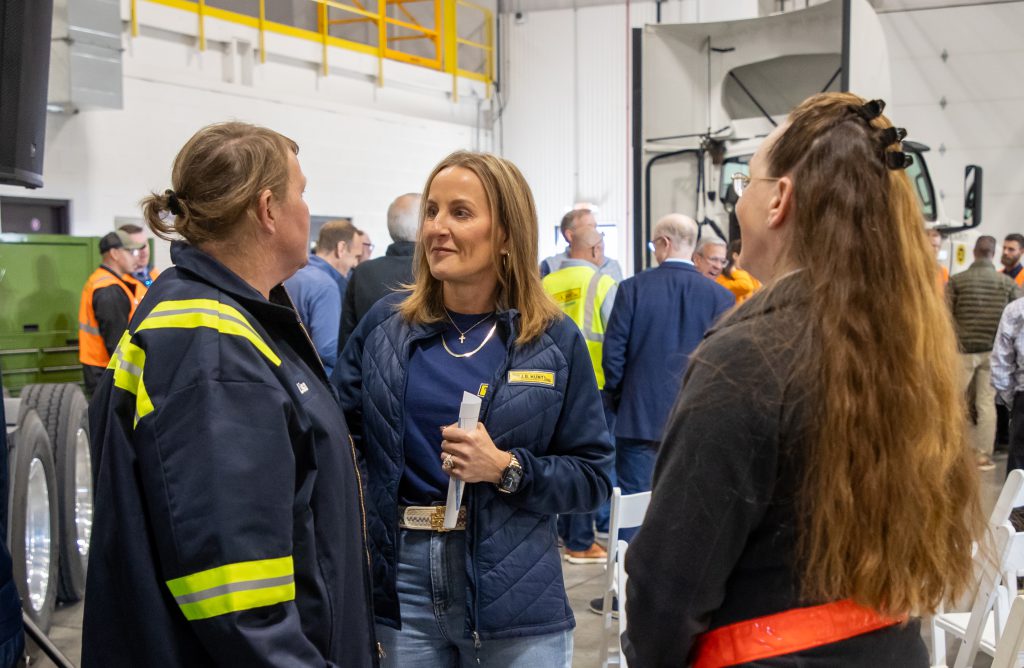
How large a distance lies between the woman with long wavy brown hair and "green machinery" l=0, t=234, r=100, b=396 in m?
5.70

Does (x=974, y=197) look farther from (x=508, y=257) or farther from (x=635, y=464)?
(x=508, y=257)

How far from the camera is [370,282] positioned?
462 cm

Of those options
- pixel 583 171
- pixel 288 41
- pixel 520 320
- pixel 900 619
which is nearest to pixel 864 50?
pixel 520 320

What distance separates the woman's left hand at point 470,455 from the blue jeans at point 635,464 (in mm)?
3253

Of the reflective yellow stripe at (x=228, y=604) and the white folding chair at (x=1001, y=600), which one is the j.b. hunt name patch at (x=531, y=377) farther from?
the white folding chair at (x=1001, y=600)

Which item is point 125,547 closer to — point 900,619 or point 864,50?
point 900,619

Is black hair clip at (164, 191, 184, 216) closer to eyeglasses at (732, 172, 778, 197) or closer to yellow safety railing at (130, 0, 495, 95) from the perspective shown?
eyeglasses at (732, 172, 778, 197)

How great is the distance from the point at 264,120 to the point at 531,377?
10.6 metres

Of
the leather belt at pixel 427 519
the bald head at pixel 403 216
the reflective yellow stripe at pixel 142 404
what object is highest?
the bald head at pixel 403 216

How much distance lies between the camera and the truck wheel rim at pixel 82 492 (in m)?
5.25

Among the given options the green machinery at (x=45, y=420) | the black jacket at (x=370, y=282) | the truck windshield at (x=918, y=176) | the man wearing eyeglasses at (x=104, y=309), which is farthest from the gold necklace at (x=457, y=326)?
the truck windshield at (x=918, y=176)

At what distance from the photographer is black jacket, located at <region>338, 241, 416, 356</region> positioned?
181 inches

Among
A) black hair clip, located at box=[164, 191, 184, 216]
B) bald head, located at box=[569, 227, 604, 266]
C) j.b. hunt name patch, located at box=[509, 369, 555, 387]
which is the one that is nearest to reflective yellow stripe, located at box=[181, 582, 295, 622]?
black hair clip, located at box=[164, 191, 184, 216]

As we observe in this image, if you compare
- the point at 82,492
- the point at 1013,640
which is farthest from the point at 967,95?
the point at 1013,640
